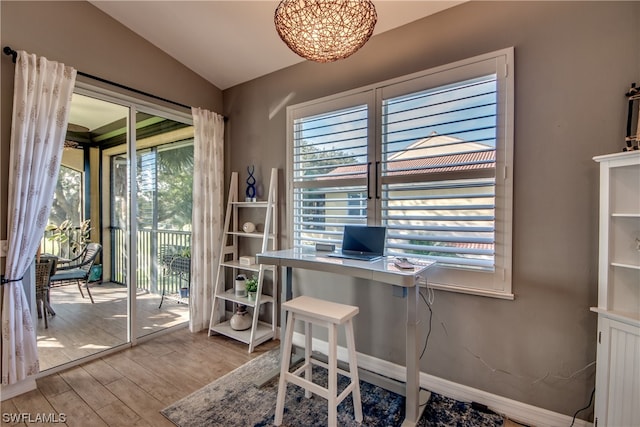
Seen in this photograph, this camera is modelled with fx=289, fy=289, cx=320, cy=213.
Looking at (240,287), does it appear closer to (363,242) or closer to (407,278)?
(363,242)

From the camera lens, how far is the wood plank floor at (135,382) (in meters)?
1.87

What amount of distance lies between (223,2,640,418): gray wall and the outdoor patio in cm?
272

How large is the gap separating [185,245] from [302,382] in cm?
218

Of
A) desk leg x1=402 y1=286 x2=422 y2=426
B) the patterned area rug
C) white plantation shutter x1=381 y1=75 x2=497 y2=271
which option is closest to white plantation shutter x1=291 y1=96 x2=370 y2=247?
white plantation shutter x1=381 y1=75 x2=497 y2=271

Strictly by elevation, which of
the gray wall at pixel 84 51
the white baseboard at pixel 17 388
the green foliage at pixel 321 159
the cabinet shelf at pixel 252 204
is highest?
the gray wall at pixel 84 51

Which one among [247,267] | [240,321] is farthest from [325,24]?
[240,321]

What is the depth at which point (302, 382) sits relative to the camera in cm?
172

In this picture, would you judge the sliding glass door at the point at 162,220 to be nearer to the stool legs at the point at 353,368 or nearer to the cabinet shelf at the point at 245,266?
the cabinet shelf at the point at 245,266

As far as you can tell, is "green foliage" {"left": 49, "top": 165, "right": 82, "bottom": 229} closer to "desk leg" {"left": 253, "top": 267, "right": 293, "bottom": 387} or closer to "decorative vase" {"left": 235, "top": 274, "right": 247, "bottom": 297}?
"decorative vase" {"left": 235, "top": 274, "right": 247, "bottom": 297}

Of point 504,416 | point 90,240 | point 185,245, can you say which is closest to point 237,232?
point 185,245

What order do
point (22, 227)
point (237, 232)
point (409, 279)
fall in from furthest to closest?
point (237, 232)
point (22, 227)
point (409, 279)

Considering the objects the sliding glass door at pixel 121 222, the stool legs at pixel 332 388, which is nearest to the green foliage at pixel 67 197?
the sliding glass door at pixel 121 222

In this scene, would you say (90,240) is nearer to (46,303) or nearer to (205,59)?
(46,303)

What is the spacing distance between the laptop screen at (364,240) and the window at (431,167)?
21 cm
